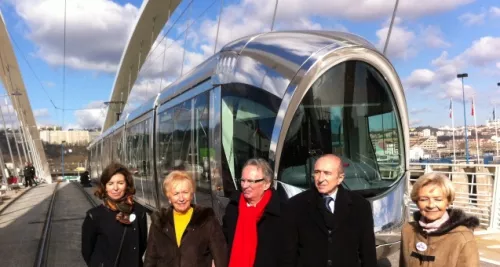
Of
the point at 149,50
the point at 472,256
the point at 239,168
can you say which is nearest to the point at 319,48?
the point at 239,168

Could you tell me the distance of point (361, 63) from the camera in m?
5.79

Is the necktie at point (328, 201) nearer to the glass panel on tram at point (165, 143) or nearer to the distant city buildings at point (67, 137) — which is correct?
the glass panel on tram at point (165, 143)

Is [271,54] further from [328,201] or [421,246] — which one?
[421,246]

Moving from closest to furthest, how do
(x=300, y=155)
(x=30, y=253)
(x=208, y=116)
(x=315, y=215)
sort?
(x=315, y=215) < (x=300, y=155) < (x=208, y=116) < (x=30, y=253)

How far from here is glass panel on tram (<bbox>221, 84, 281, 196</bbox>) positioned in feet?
17.7

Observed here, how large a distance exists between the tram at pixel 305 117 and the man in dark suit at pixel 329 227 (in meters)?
1.86

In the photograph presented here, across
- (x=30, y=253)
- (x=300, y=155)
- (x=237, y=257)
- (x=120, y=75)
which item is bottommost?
(x=30, y=253)

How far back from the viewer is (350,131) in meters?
5.81

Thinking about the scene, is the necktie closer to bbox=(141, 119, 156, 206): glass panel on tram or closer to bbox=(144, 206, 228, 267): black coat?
bbox=(144, 206, 228, 267): black coat

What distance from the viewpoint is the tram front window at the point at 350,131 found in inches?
211

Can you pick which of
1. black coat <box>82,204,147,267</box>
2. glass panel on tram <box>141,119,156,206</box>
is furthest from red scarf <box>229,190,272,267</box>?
glass panel on tram <box>141,119,156,206</box>

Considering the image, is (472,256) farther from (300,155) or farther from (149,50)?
(149,50)

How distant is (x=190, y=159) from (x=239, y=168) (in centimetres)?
184

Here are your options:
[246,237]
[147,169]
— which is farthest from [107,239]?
[147,169]
